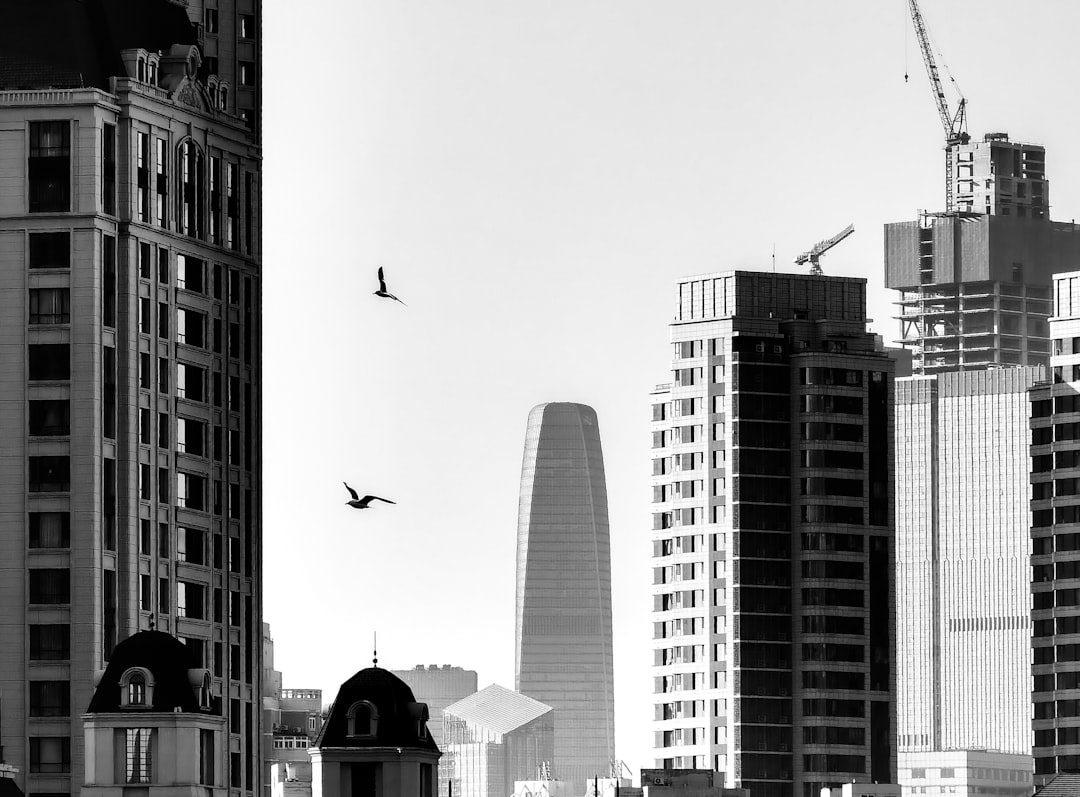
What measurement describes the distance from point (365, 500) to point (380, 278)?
16.8m

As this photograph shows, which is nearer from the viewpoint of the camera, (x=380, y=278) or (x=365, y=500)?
(x=380, y=278)

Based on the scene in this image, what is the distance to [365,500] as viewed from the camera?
623 ft

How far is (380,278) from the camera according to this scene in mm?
177875
